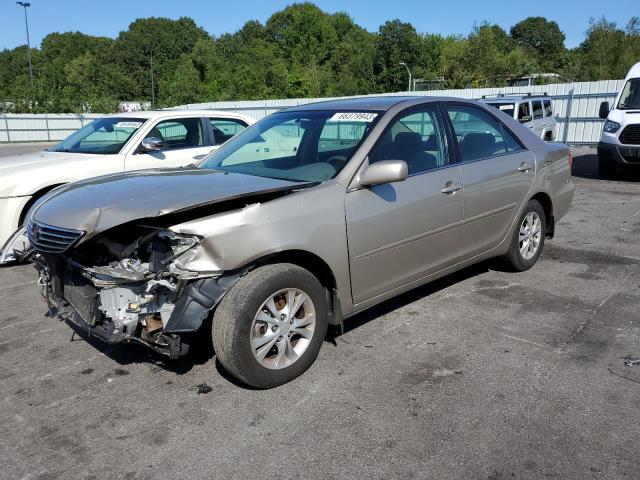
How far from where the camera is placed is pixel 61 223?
10.3 ft

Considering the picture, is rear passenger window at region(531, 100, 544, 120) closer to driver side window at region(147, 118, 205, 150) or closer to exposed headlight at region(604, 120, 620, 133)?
exposed headlight at region(604, 120, 620, 133)

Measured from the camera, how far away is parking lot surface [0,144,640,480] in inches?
101

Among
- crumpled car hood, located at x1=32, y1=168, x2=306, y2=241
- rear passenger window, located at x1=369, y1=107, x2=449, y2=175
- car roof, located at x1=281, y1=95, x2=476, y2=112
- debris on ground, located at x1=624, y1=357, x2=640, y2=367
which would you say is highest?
car roof, located at x1=281, y1=95, x2=476, y2=112

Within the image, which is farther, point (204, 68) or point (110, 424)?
point (204, 68)

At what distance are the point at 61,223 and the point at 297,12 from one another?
91.7 meters

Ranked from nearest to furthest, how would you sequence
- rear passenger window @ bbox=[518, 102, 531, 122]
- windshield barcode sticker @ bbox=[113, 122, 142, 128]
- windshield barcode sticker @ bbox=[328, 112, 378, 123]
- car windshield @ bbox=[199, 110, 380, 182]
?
car windshield @ bbox=[199, 110, 380, 182]
windshield barcode sticker @ bbox=[328, 112, 378, 123]
windshield barcode sticker @ bbox=[113, 122, 142, 128]
rear passenger window @ bbox=[518, 102, 531, 122]

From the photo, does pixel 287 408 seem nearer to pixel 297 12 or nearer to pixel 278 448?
pixel 278 448

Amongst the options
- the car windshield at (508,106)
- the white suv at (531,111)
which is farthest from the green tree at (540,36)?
the car windshield at (508,106)

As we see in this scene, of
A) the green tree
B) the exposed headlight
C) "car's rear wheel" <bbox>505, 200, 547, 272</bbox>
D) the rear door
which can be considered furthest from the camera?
the green tree

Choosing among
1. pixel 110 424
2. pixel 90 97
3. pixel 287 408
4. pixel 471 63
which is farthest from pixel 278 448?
pixel 471 63

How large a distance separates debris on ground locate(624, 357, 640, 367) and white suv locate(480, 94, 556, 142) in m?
11.0

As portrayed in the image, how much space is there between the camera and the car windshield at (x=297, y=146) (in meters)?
3.79

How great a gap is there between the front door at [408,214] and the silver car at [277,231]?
0.04 ft

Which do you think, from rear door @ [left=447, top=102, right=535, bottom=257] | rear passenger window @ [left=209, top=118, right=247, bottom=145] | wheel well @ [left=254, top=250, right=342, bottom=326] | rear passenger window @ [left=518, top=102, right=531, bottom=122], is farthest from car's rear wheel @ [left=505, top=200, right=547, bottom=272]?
rear passenger window @ [left=518, top=102, right=531, bottom=122]
